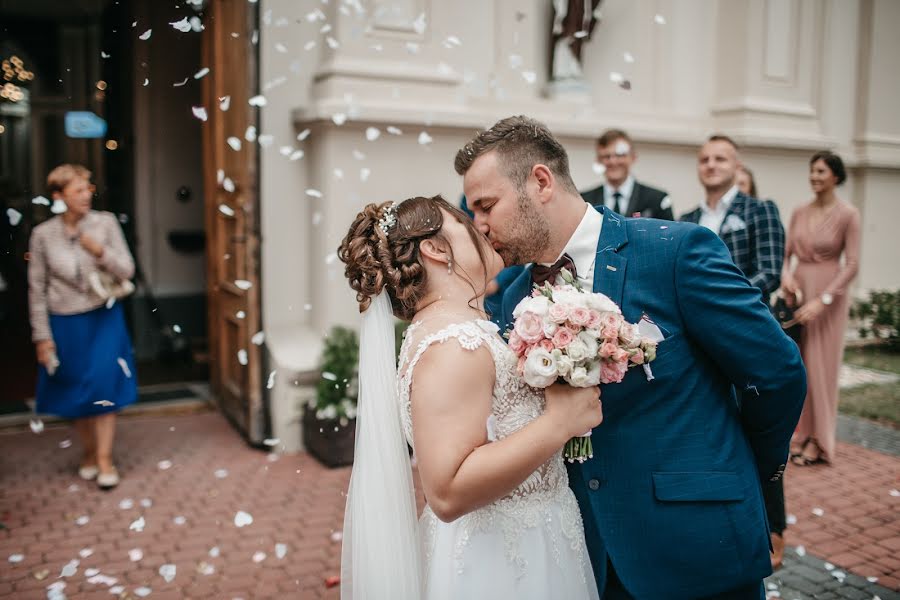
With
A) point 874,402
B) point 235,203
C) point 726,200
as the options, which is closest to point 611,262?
point 726,200

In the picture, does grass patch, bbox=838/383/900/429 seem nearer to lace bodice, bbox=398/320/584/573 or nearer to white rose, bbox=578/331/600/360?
lace bodice, bbox=398/320/584/573

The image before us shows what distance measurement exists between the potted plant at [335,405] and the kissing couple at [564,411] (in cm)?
382

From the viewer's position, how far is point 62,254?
610cm

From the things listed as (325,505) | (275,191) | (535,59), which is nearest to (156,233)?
(275,191)

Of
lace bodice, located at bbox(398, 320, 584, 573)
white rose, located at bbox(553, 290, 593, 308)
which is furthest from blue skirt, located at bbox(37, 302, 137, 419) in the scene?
white rose, located at bbox(553, 290, 593, 308)

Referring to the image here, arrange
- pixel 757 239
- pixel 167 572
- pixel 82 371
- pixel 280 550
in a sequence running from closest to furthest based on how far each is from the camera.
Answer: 1. pixel 167 572
2. pixel 280 550
3. pixel 757 239
4. pixel 82 371

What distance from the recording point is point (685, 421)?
2283 millimetres

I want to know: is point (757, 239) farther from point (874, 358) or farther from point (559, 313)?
point (874, 358)

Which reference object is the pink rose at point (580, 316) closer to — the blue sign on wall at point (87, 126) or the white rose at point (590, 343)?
the white rose at point (590, 343)

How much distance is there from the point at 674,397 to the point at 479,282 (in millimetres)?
665

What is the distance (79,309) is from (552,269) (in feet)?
16.0

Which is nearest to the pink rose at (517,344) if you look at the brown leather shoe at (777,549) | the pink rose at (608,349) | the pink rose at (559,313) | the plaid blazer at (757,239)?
the pink rose at (559,313)

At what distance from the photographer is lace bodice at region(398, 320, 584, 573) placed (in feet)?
7.61

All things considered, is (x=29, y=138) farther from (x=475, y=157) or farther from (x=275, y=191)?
(x=475, y=157)
